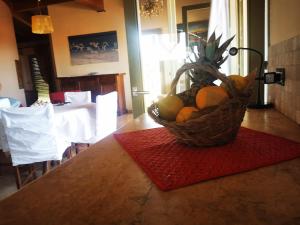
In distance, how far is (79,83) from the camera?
574 centimetres

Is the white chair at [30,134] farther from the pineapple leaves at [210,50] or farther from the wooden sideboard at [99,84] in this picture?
the wooden sideboard at [99,84]

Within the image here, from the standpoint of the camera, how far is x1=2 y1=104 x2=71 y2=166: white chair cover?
2100mm

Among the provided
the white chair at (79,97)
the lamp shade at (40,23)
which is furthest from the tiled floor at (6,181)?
the lamp shade at (40,23)

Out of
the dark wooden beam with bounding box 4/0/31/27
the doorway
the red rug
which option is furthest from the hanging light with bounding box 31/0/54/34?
the dark wooden beam with bounding box 4/0/31/27

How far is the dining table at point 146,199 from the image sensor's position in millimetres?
384

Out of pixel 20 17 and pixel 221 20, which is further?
pixel 20 17

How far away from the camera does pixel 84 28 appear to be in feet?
19.4

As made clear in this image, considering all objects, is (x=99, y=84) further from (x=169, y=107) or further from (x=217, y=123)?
(x=217, y=123)

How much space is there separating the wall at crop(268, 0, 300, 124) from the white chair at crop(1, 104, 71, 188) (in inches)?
69.0

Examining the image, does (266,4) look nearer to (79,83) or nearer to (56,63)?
(79,83)

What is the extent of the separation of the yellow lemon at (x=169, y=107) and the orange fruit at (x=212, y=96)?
0.08 metres

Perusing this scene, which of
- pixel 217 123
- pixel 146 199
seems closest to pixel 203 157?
pixel 217 123

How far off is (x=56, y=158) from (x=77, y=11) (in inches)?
186

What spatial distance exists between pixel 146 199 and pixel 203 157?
22cm
